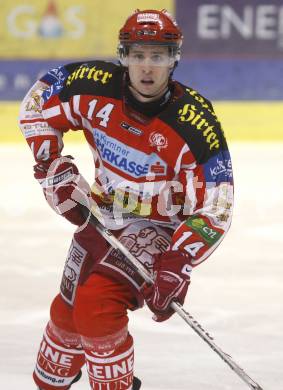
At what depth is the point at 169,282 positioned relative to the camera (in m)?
3.07

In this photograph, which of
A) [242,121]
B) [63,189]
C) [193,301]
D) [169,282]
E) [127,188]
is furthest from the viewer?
[242,121]

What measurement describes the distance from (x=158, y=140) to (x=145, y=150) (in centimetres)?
7

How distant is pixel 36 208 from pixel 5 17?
309 cm

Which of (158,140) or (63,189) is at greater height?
(158,140)

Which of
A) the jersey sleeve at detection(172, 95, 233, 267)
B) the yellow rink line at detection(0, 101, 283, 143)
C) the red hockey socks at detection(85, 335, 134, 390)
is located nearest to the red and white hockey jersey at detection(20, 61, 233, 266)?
the jersey sleeve at detection(172, 95, 233, 267)

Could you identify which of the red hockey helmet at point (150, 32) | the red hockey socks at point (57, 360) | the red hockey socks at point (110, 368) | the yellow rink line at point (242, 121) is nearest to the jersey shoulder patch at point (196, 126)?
the red hockey helmet at point (150, 32)

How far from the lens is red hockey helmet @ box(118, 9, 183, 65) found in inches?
125

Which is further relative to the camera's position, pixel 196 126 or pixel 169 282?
pixel 196 126

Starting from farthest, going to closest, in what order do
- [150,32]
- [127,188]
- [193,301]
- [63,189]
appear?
[193,301] → [63,189] → [127,188] → [150,32]

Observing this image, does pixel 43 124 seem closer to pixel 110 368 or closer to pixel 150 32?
pixel 150 32

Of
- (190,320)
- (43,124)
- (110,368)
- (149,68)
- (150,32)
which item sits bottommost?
(110,368)

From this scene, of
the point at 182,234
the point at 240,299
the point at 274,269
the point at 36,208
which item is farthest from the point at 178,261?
the point at 36,208

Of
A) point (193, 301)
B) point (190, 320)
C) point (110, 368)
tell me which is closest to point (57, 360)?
point (110, 368)

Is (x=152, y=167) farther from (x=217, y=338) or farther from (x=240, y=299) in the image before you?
(x=240, y=299)
